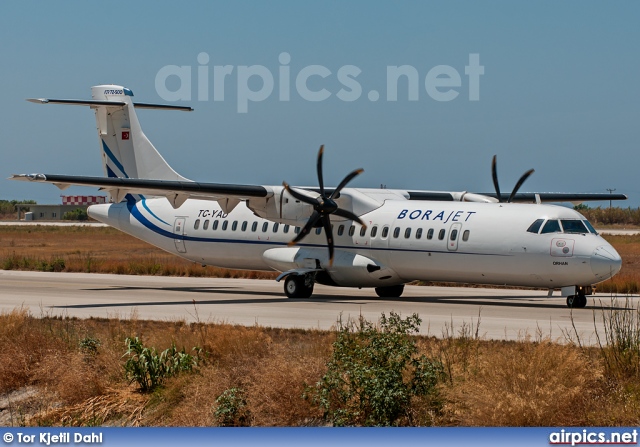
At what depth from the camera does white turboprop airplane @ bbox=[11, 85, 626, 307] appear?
24.0m

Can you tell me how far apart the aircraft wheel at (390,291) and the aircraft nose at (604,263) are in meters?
6.54

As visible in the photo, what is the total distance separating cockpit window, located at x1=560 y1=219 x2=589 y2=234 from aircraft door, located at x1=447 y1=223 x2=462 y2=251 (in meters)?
2.66

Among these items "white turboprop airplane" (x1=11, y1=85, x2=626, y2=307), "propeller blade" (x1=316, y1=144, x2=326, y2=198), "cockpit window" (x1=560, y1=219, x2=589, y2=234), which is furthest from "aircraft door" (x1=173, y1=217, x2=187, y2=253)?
"cockpit window" (x1=560, y1=219, x2=589, y2=234)

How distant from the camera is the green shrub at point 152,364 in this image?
13648 millimetres

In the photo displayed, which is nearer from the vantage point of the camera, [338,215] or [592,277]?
[592,277]

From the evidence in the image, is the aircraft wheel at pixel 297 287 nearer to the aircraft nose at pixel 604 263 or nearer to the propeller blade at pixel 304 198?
the propeller blade at pixel 304 198

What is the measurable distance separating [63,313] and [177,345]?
7888mm

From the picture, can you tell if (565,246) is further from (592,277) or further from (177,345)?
(177,345)

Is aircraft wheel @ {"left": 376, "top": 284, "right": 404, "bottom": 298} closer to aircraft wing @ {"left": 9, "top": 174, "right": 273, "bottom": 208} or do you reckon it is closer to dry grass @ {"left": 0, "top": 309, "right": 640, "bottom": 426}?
aircraft wing @ {"left": 9, "top": 174, "right": 273, "bottom": 208}

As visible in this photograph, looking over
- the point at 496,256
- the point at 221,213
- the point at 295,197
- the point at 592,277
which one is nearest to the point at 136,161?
the point at 221,213

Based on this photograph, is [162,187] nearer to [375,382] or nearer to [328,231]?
[328,231]

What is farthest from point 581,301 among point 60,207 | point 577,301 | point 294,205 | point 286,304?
point 60,207

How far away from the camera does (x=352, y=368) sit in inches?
480

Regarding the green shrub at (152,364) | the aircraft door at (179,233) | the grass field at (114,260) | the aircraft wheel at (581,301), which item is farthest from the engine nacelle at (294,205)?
the green shrub at (152,364)
